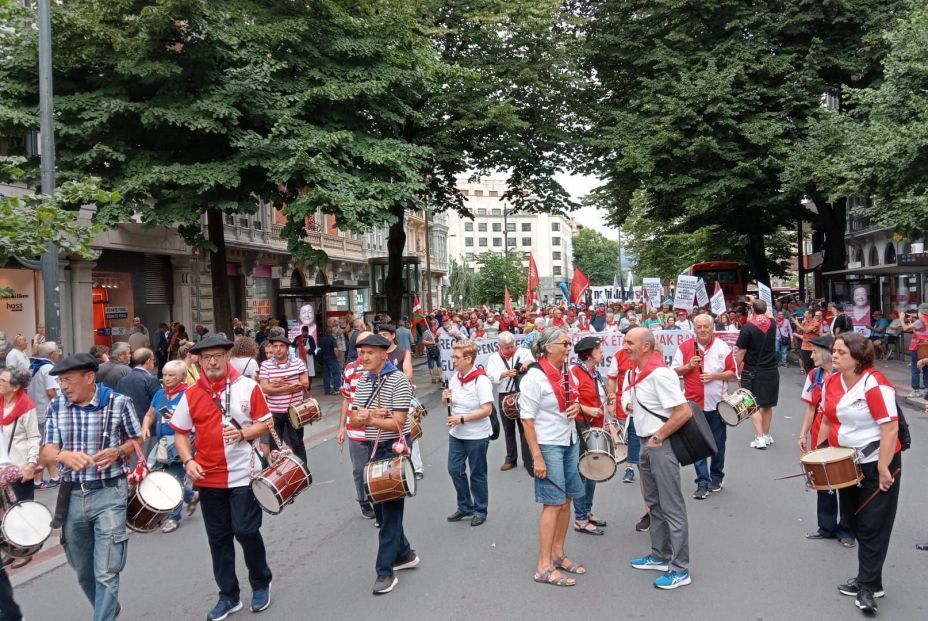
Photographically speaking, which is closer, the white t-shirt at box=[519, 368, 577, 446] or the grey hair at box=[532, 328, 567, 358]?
the white t-shirt at box=[519, 368, 577, 446]

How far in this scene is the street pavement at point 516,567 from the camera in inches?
208

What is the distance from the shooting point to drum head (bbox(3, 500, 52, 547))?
4.75 m

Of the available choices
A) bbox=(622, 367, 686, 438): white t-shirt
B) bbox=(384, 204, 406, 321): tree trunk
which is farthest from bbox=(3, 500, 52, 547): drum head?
bbox=(384, 204, 406, 321): tree trunk

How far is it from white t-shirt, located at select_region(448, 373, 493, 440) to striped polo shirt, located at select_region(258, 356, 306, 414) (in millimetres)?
2168

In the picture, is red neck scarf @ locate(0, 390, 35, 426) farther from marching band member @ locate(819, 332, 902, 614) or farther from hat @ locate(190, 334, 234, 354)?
marching band member @ locate(819, 332, 902, 614)

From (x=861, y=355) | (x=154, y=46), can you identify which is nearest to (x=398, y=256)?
(x=154, y=46)

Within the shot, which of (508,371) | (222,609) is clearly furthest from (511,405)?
(222,609)

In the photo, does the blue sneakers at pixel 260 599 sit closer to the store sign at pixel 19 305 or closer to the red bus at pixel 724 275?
the store sign at pixel 19 305

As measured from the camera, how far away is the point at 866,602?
5.00 m

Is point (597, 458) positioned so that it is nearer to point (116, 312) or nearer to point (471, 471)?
point (471, 471)

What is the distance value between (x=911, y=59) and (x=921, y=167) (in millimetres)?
2247

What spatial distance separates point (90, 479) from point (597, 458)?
12.2ft

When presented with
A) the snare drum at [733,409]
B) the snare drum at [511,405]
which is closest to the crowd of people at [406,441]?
the snare drum at [733,409]

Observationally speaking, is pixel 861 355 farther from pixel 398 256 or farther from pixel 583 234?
pixel 583 234
